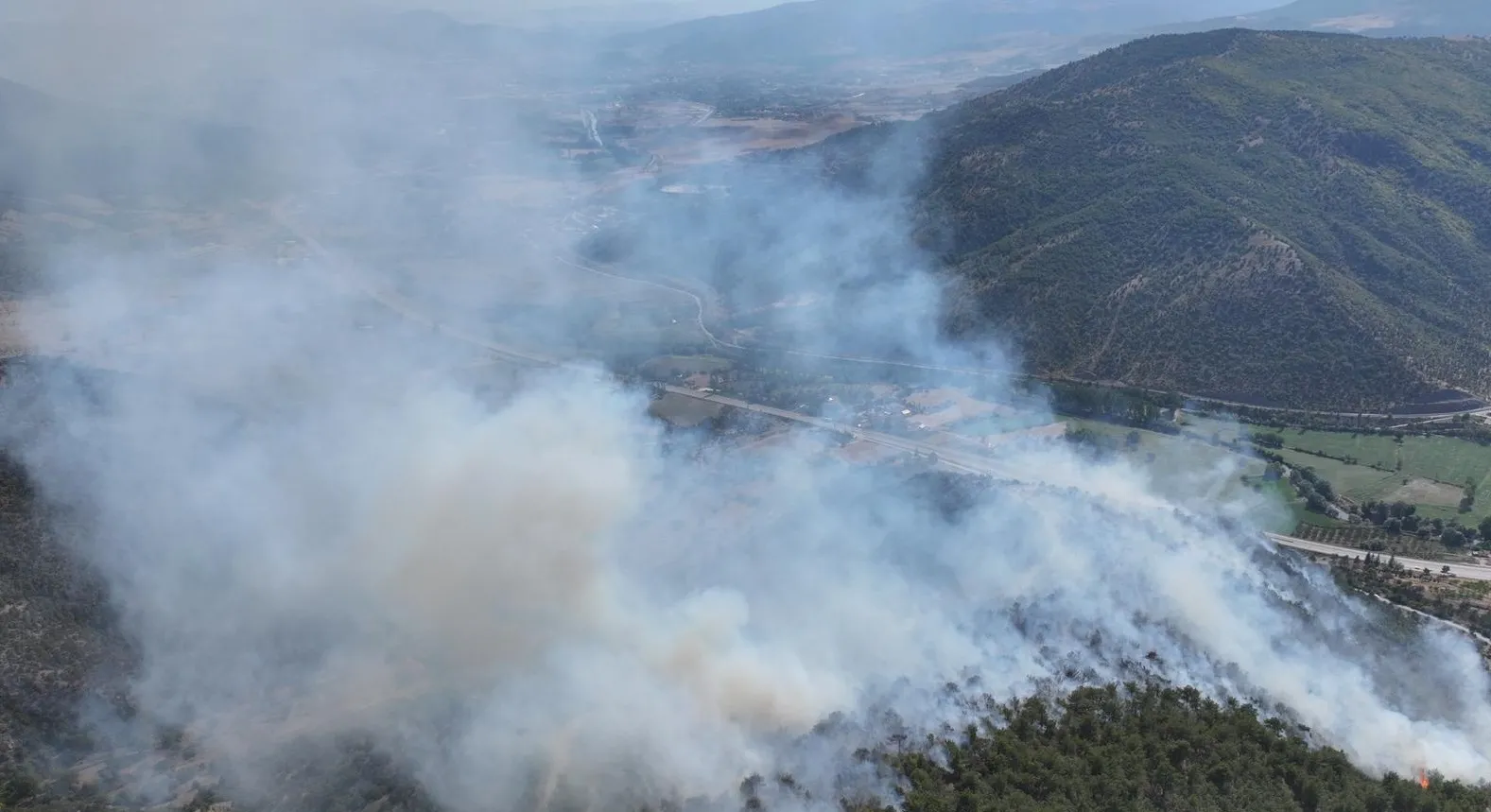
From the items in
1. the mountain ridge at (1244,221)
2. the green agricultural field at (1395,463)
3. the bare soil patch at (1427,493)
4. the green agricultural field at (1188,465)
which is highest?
the mountain ridge at (1244,221)

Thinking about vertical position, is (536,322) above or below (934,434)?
above

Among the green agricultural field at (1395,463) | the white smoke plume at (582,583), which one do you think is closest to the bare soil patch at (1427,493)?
the green agricultural field at (1395,463)

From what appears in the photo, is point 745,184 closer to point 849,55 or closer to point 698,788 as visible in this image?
point 698,788

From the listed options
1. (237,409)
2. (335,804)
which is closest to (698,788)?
(335,804)

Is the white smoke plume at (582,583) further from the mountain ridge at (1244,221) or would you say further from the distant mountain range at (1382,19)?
the distant mountain range at (1382,19)

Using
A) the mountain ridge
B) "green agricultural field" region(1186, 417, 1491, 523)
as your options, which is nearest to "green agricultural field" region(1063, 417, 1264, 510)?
"green agricultural field" region(1186, 417, 1491, 523)

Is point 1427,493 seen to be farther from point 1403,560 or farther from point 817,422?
point 817,422
